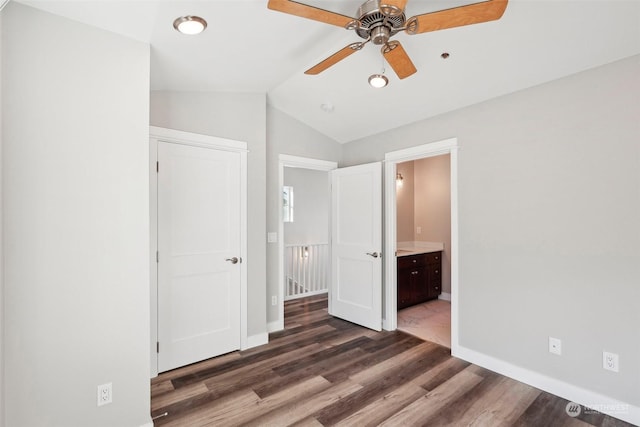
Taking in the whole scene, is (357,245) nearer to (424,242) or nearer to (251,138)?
(251,138)

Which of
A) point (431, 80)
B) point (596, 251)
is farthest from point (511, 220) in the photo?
point (431, 80)

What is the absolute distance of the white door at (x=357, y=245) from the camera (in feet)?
12.3

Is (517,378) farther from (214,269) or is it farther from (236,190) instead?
(236,190)

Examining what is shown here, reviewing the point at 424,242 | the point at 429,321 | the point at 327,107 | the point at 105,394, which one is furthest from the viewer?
the point at 424,242

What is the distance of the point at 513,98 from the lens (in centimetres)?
270

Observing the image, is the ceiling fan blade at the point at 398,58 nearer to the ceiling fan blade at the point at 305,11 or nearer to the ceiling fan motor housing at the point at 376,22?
the ceiling fan motor housing at the point at 376,22

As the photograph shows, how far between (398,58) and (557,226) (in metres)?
1.85

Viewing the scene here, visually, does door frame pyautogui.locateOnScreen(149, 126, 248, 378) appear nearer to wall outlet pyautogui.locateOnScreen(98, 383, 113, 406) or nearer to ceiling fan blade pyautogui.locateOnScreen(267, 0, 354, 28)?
wall outlet pyautogui.locateOnScreen(98, 383, 113, 406)

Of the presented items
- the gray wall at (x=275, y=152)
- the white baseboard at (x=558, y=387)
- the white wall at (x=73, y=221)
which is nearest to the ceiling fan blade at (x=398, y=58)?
the white wall at (x=73, y=221)

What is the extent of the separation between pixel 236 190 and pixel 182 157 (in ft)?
1.98

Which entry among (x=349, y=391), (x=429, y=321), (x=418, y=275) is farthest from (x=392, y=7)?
(x=418, y=275)

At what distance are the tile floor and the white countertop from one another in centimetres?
84

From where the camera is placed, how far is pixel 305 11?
1.54m

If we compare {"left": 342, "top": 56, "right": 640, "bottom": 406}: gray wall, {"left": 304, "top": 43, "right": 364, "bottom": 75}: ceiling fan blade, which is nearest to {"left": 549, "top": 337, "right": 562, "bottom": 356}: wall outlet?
{"left": 342, "top": 56, "right": 640, "bottom": 406}: gray wall
